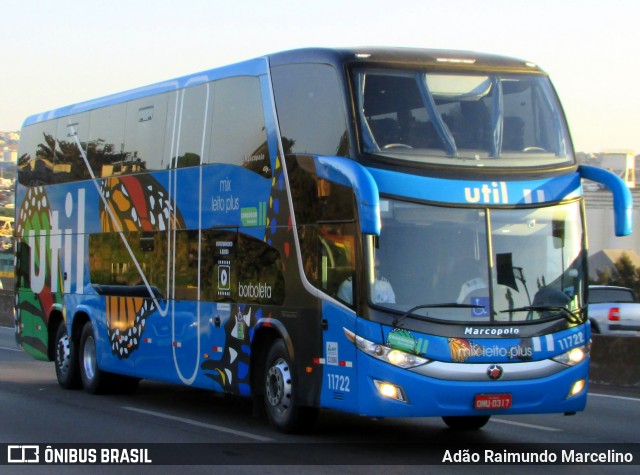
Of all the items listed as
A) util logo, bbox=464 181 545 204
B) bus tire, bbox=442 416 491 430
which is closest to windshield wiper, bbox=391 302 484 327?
util logo, bbox=464 181 545 204

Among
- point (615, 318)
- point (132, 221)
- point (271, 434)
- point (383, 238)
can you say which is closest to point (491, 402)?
point (383, 238)

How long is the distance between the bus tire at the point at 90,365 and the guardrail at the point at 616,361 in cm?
789

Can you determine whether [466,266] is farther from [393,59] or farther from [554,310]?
[393,59]

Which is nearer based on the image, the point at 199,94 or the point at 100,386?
the point at 199,94

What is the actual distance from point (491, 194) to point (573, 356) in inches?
68.8

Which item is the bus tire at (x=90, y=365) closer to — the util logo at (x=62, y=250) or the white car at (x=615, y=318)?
the util logo at (x=62, y=250)

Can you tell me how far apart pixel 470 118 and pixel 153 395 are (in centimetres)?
767

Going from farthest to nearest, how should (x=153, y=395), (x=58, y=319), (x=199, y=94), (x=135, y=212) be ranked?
(x=58, y=319) → (x=153, y=395) → (x=135, y=212) → (x=199, y=94)

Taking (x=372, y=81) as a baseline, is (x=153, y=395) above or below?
below

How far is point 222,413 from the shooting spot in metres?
14.8

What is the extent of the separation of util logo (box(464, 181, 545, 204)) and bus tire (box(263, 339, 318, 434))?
263 cm

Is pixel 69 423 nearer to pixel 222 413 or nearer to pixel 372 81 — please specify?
pixel 222 413

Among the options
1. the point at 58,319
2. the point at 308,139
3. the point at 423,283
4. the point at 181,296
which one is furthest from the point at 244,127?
the point at 58,319

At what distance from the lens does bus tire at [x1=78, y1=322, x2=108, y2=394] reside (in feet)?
56.2
